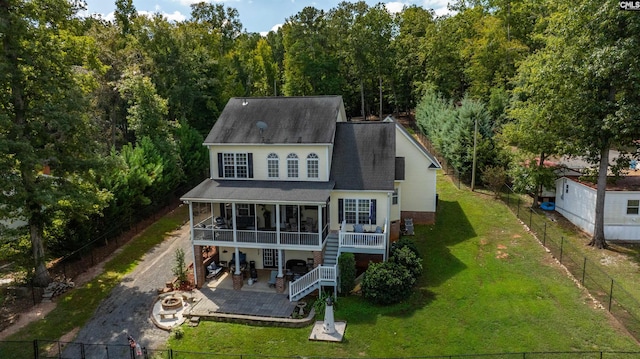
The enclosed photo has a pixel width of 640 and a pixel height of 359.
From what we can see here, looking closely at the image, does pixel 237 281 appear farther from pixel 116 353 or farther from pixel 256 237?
pixel 116 353

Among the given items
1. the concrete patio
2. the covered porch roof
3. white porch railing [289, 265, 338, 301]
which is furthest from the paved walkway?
the covered porch roof

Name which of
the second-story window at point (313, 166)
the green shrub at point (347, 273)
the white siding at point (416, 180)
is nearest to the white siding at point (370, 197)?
the second-story window at point (313, 166)

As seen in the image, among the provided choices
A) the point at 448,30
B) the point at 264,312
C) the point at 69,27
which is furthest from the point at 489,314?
the point at 448,30

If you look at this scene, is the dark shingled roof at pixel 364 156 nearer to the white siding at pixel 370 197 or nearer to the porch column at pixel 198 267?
the white siding at pixel 370 197

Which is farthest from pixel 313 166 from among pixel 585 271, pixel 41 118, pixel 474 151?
pixel 474 151

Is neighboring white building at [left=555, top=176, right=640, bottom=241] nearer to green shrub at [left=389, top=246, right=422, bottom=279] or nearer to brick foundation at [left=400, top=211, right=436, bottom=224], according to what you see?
brick foundation at [left=400, top=211, right=436, bottom=224]

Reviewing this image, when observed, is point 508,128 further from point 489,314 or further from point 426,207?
point 489,314
